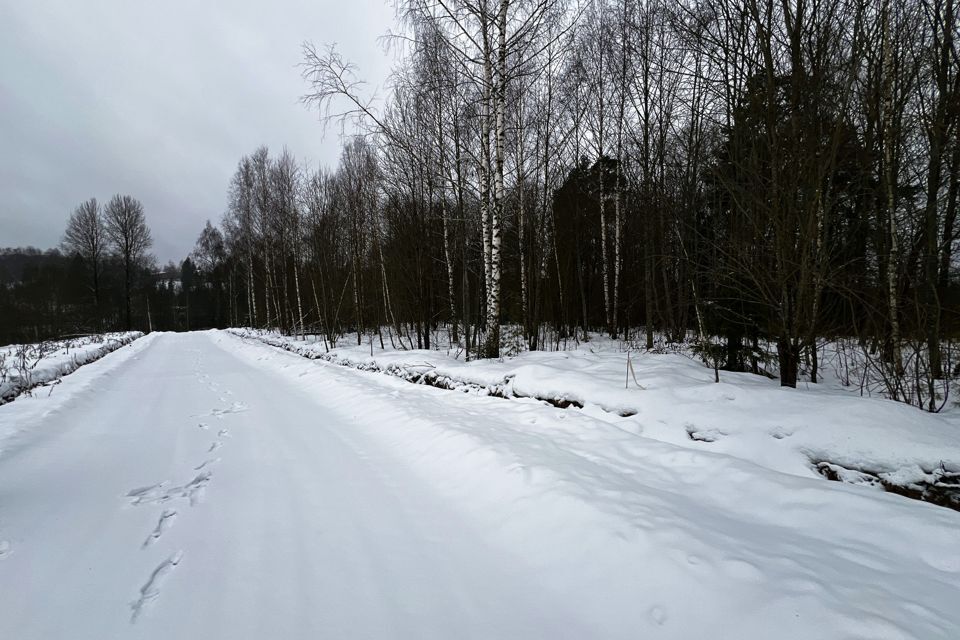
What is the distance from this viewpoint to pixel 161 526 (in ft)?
8.93

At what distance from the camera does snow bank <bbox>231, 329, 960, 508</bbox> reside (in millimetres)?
2787

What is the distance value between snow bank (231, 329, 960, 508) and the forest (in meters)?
1.21

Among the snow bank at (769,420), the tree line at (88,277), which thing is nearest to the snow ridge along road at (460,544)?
the snow bank at (769,420)

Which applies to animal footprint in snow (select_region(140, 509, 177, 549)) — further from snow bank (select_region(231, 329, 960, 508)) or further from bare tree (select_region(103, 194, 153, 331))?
bare tree (select_region(103, 194, 153, 331))

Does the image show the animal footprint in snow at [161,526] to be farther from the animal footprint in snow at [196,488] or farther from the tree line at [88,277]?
the tree line at [88,277]

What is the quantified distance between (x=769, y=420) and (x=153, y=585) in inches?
189

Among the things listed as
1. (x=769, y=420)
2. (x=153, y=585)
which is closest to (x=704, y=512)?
(x=769, y=420)

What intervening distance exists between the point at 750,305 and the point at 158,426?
9.39 metres

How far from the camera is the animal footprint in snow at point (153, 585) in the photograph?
1.95 m

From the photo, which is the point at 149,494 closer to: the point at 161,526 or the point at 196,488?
the point at 196,488

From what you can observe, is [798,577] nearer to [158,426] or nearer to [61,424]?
[158,426]

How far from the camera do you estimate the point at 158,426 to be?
5.27 meters

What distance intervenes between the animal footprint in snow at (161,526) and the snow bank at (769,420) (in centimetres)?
412

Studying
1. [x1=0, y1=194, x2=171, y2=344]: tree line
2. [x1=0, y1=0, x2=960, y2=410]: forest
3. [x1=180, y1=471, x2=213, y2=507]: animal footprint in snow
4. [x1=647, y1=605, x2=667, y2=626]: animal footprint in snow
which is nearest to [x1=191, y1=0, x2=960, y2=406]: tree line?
[x1=0, y1=0, x2=960, y2=410]: forest
